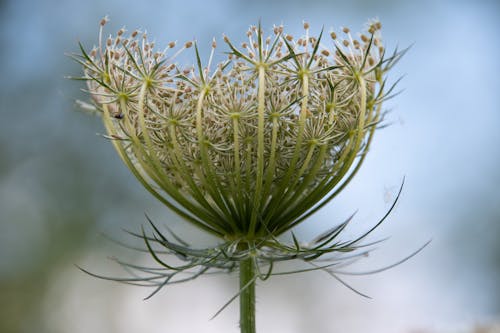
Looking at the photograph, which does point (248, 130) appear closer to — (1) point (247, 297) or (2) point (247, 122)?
(2) point (247, 122)

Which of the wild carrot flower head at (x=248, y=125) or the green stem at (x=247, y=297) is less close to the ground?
the wild carrot flower head at (x=248, y=125)

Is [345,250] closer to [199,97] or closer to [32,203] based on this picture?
[199,97]

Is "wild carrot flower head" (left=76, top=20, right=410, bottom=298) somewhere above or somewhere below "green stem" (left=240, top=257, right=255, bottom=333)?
above

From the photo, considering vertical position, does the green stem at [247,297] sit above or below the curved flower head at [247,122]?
below

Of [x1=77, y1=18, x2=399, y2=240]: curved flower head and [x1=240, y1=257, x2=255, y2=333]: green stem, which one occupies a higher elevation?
[x1=77, y1=18, x2=399, y2=240]: curved flower head

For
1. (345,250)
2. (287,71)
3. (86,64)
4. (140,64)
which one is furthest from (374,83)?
(86,64)
